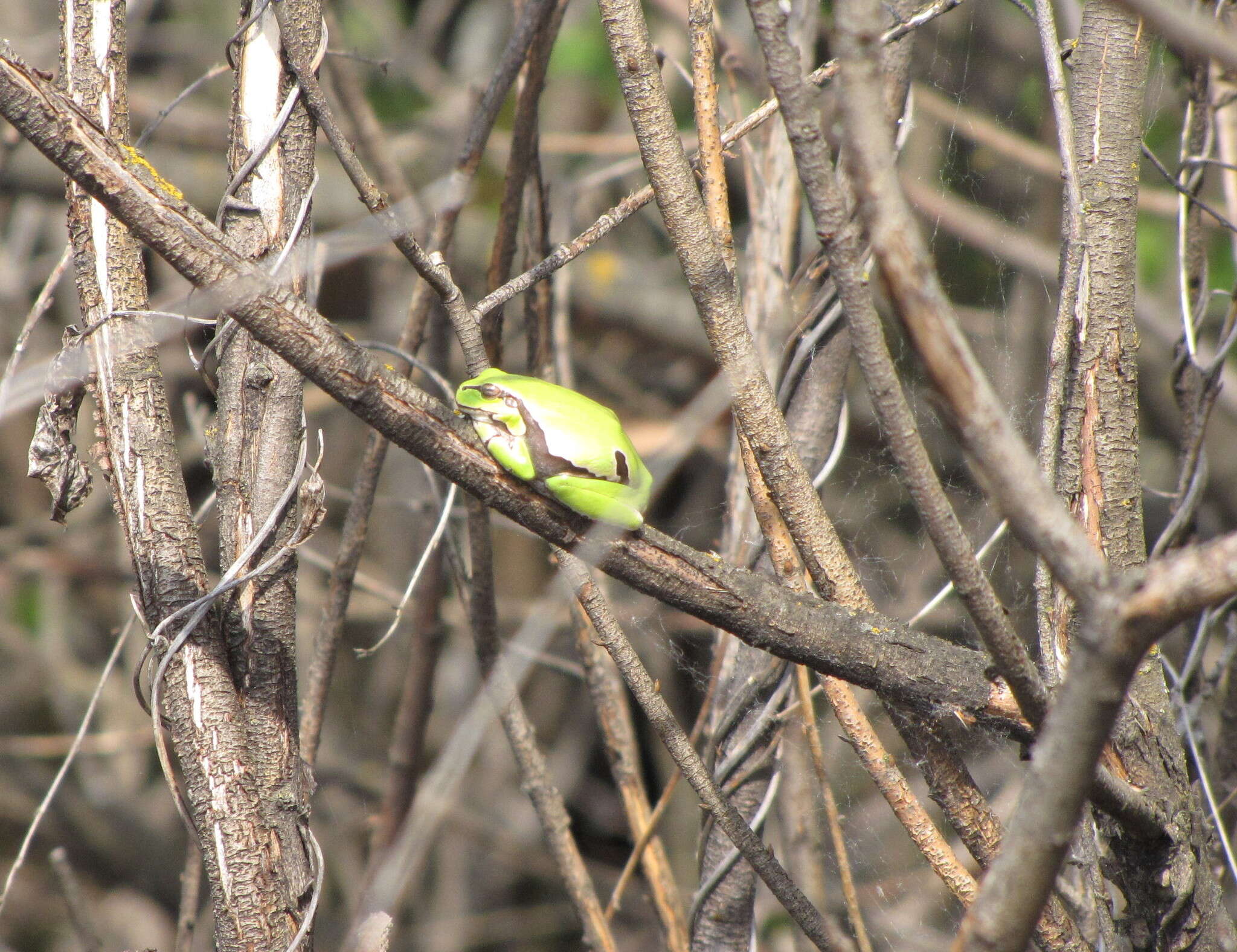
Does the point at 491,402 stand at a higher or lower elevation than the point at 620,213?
lower

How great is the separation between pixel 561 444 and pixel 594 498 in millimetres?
69

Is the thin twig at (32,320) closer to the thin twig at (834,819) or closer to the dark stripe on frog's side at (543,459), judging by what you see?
the dark stripe on frog's side at (543,459)

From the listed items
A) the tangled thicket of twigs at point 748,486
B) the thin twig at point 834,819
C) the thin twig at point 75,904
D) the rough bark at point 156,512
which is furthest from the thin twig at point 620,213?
the thin twig at point 75,904

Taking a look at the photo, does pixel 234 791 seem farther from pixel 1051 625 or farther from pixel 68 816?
pixel 68 816

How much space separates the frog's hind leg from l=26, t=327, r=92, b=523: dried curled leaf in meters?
0.44

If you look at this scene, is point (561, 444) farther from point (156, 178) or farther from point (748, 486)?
point (156, 178)

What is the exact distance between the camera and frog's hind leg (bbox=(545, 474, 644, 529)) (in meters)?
0.77

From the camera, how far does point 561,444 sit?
2.71 feet

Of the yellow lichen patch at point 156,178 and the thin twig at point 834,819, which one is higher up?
the yellow lichen patch at point 156,178

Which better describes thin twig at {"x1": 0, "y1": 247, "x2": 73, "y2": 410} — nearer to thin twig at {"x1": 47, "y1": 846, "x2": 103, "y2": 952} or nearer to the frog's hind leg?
the frog's hind leg

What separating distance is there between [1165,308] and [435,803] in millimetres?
2768

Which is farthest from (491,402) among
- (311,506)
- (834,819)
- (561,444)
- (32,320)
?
(834,819)

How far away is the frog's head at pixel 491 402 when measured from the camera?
791mm

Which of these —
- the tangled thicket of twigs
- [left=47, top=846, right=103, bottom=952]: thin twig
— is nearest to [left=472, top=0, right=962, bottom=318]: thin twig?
the tangled thicket of twigs
